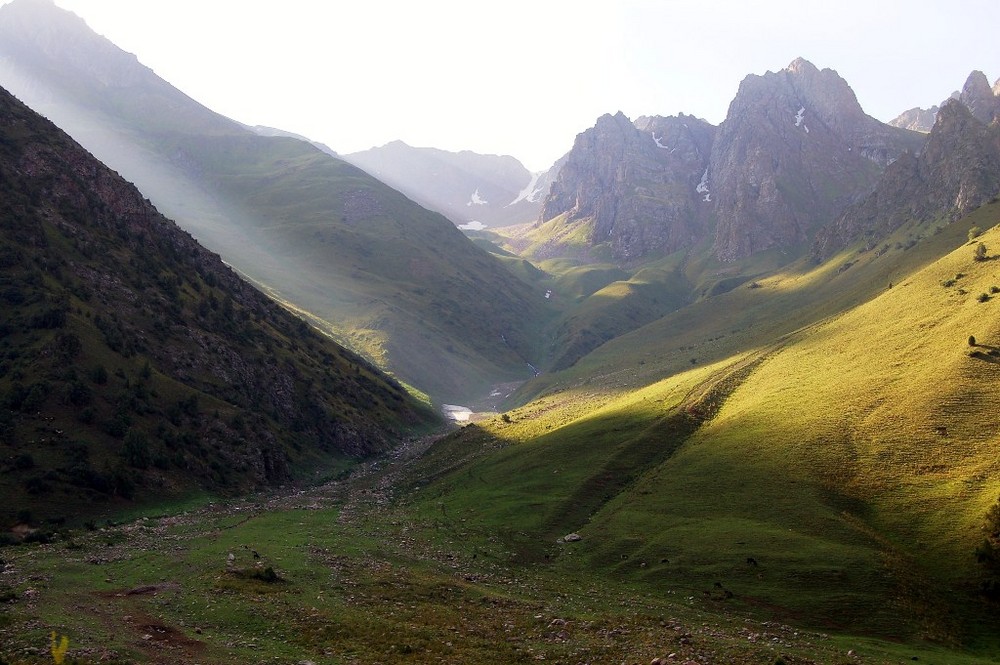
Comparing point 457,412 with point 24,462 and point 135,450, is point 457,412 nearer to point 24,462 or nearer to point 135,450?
point 135,450

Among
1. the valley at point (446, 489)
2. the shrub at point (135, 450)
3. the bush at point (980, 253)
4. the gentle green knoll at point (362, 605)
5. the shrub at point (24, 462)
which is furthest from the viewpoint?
the bush at point (980, 253)

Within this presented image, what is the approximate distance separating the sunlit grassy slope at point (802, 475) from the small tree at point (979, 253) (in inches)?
56.0

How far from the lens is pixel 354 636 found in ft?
106

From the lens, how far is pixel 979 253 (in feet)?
309

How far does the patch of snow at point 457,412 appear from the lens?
151 metres

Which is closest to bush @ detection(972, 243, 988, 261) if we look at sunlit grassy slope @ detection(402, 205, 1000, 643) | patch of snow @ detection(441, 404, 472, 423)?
sunlit grassy slope @ detection(402, 205, 1000, 643)

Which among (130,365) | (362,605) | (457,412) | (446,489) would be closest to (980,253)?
(446,489)

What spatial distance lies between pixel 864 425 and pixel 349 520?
156 feet

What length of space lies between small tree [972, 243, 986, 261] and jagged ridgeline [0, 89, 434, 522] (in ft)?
295

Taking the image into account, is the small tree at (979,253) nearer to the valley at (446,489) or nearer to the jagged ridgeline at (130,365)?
the valley at (446,489)

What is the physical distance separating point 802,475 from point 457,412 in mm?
111641

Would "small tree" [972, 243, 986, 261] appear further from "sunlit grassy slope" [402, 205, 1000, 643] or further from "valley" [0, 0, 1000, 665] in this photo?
"sunlit grassy slope" [402, 205, 1000, 643]

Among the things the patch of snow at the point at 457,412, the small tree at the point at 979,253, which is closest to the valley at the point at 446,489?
the small tree at the point at 979,253

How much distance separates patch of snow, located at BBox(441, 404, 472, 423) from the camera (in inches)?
5943
